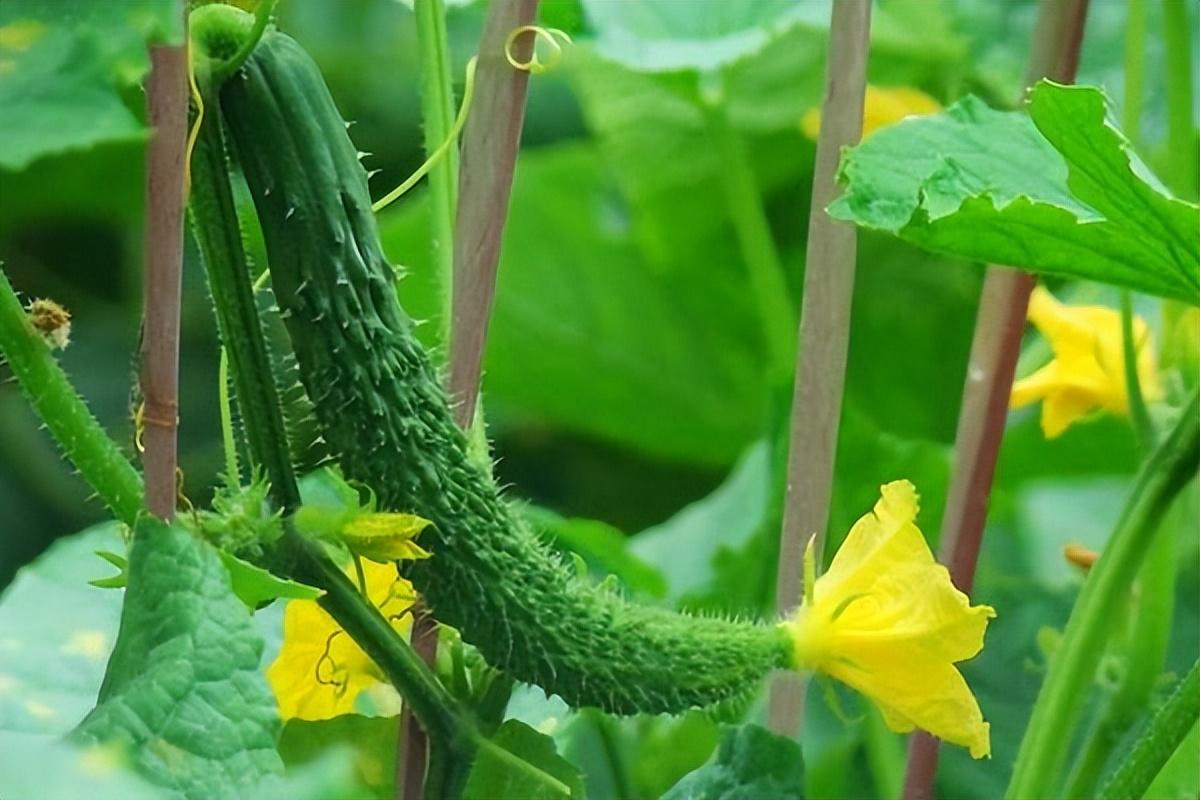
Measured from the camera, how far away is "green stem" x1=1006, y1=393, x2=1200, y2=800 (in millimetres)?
561

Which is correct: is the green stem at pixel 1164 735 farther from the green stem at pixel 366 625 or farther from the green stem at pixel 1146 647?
the green stem at pixel 366 625

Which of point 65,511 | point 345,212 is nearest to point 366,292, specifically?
point 345,212

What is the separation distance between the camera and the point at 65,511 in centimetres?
184

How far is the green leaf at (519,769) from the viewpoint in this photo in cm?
47

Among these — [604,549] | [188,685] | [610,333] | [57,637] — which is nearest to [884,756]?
[604,549]

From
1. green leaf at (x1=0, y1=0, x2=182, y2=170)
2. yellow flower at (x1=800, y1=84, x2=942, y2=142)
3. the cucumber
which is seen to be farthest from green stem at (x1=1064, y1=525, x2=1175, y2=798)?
green leaf at (x1=0, y1=0, x2=182, y2=170)

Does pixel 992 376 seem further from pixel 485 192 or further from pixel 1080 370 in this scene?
pixel 485 192

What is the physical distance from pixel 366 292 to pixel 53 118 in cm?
10

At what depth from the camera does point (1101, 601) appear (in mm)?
567

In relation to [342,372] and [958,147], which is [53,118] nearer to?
[342,372]

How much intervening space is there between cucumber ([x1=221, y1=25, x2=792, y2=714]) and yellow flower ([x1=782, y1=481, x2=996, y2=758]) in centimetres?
2

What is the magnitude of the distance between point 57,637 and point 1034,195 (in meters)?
0.44

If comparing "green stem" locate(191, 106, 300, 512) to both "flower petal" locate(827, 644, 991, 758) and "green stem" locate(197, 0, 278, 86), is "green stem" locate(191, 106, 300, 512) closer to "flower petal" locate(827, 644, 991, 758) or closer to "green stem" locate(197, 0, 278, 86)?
"green stem" locate(197, 0, 278, 86)

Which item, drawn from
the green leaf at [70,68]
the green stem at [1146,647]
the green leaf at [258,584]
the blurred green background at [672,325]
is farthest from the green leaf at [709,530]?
the green leaf at [70,68]
